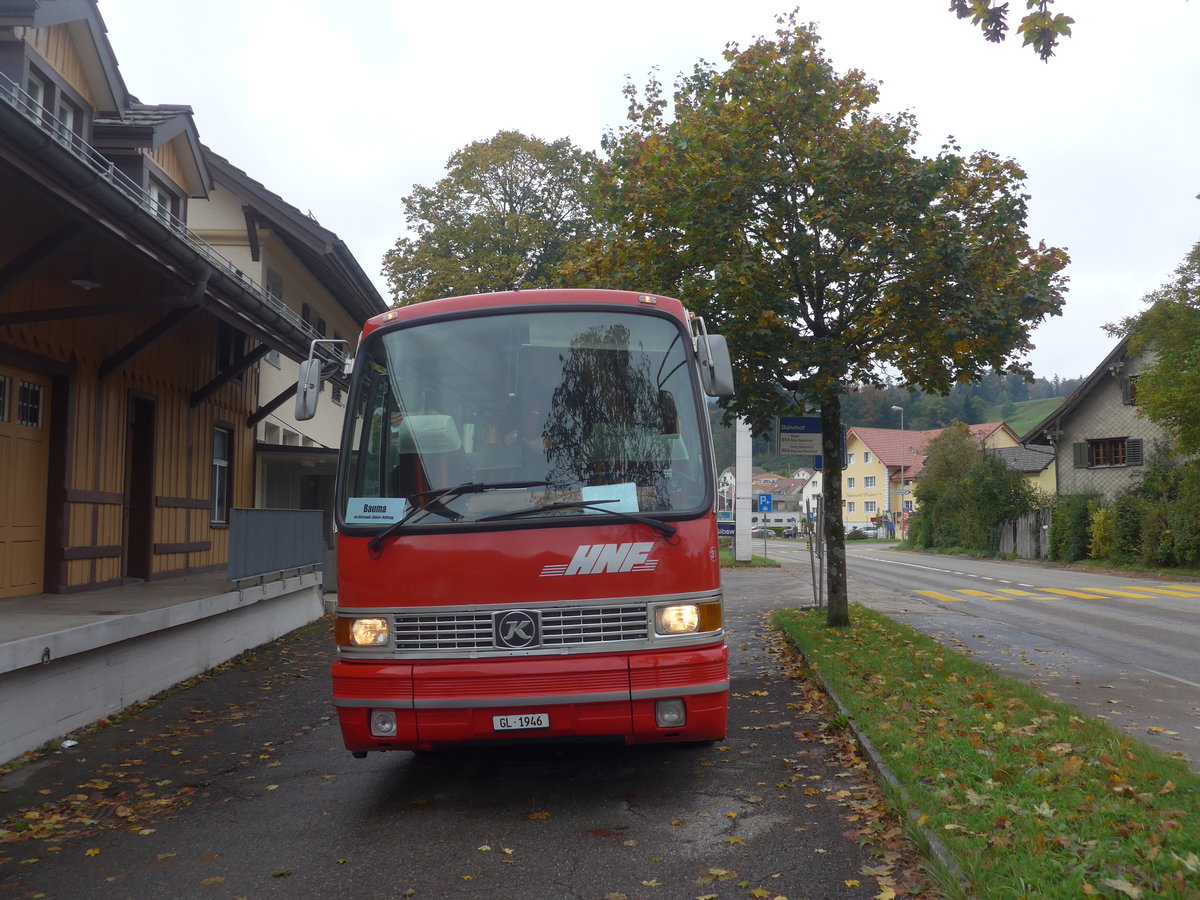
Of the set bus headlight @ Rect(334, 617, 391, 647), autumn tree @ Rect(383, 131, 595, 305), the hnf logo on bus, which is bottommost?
bus headlight @ Rect(334, 617, 391, 647)

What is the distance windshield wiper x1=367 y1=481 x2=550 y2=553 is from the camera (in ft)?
18.6

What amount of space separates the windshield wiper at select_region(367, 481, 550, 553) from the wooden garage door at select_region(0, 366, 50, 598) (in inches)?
262

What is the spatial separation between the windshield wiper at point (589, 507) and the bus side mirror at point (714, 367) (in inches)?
37.8

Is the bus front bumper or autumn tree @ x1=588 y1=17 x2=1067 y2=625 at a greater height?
autumn tree @ x1=588 y1=17 x2=1067 y2=625

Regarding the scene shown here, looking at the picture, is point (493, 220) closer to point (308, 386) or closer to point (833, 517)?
point (833, 517)

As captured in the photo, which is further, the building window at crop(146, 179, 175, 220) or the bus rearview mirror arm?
the building window at crop(146, 179, 175, 220)

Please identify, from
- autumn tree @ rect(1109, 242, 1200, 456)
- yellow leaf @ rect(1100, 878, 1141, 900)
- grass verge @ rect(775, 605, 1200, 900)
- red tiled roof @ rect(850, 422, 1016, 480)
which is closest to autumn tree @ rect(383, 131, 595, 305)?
autumn tree @ rect(1109, 242, 1200, 456)

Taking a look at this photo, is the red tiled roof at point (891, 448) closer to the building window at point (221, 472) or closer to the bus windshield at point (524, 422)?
the building window at point (221, 472)

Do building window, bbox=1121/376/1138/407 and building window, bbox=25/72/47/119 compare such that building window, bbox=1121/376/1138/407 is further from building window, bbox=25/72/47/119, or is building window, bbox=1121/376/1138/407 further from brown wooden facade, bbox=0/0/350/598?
building window, bbox=25/72/47/119

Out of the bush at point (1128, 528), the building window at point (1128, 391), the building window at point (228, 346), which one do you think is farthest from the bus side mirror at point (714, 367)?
the building window at point (1128, 391)

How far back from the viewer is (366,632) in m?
5.66

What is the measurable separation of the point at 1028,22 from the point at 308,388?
4.69 meters

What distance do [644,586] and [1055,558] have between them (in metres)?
35.5

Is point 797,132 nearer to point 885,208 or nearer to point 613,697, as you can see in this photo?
point 885,208
